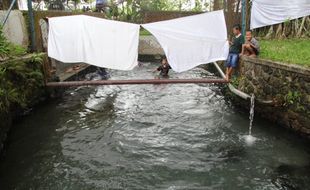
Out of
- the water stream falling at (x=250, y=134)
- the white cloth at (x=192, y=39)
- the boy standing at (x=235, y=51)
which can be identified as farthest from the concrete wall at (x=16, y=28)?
the water stream falling at (x=250, y=134)

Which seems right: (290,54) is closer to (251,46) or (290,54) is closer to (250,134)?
(251,46)

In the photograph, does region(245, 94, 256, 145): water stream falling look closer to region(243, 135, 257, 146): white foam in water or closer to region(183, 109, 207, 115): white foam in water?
region(243, 135, 257, 146): white foam in water

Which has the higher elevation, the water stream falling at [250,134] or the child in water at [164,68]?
the child in water at [164,68]

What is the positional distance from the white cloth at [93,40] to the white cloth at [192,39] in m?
0.83

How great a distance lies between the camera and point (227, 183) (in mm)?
5859

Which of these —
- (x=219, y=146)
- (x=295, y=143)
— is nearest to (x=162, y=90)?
(x=219, y=146)

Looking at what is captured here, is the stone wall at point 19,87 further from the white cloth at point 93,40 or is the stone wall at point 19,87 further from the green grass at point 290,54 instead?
the green grass at point 290,54

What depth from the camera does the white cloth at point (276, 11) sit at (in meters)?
11.4

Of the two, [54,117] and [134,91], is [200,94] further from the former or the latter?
[54,117]

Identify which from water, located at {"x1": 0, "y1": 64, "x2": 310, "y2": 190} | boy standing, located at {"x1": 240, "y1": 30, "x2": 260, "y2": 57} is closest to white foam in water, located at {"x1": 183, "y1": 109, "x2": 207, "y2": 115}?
water, located at {"x1": 0, "y1": 64, "x2": 310, "y2": 190}

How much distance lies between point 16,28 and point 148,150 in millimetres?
6453

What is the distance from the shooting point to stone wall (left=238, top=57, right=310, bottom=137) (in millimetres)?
7035

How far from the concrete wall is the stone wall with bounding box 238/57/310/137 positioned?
23.8 feet

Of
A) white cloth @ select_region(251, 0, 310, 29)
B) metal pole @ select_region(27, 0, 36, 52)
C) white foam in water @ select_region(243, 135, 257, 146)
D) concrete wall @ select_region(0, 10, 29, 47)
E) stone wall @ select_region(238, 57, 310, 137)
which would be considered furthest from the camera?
white cloth @ select_region(251, 0, 310, 29)
